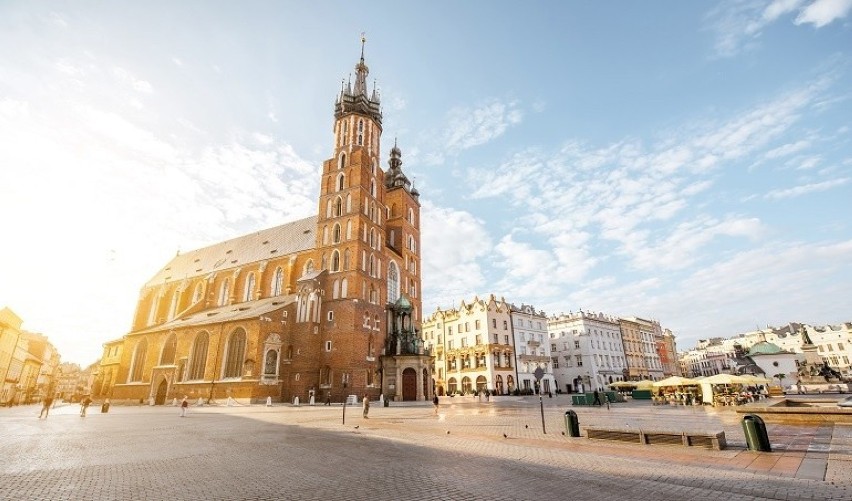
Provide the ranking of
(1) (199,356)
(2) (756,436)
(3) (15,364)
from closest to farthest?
(2) (756,436) → (1) (199,356) → (3) (15,364)

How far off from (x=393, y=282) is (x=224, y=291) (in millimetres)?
23496

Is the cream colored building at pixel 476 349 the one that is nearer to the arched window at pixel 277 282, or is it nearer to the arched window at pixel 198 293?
the arched window at pixel 277 282

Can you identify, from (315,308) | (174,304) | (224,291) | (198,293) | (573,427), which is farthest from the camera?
(174,304)

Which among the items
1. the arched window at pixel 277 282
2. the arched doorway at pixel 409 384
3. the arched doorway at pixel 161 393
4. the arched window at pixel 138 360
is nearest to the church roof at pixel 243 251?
the arched window at pixel 277 282

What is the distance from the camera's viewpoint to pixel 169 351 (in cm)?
4128

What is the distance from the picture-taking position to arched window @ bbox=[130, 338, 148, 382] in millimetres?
43906

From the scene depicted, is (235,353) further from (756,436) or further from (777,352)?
(777,352)

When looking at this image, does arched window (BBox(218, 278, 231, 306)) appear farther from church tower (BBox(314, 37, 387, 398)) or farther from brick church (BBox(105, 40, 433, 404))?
church tower (BBox(314, 37, 387, 398))

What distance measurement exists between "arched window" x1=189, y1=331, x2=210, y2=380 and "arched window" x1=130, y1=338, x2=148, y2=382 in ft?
33.0

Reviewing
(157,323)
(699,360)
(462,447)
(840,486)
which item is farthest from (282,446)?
(699,360)

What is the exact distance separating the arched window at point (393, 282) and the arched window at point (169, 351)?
78.4 ft

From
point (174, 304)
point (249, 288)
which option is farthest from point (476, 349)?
point (174, 304)

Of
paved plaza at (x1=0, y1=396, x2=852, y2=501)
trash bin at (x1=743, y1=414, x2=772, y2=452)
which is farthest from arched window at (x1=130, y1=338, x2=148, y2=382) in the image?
trash bin at (x1=743, y1=414, x2=772, y2=452)

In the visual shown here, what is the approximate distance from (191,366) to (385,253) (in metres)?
23.2
